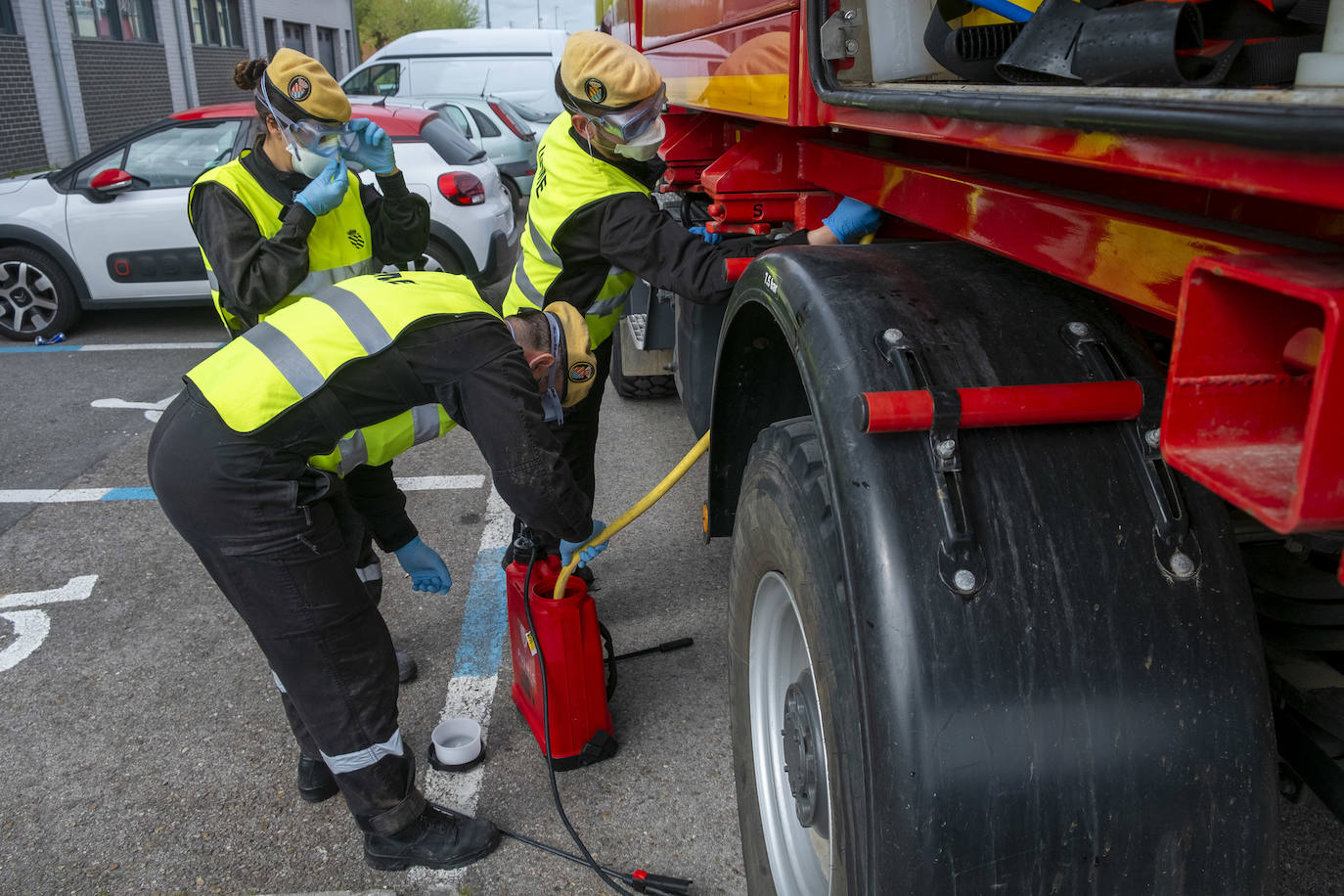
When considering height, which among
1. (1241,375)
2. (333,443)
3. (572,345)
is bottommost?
(333,443)

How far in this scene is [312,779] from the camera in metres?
2.67

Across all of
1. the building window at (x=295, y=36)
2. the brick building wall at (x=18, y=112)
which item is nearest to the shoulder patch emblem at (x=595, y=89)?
the brick building wall at (x=18, y=112)

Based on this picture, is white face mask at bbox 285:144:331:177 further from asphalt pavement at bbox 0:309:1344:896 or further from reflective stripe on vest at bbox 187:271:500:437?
asphalt pavement at bbox 0:309:1344:896

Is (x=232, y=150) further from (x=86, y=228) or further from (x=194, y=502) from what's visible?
(x=194, y=502)

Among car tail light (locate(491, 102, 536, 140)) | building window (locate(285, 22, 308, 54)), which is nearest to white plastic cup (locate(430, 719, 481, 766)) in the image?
car tail light (locate(491, 102, 536, 140))

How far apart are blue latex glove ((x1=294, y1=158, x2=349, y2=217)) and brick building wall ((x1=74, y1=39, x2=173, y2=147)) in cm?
1411

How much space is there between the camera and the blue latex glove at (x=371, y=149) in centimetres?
318

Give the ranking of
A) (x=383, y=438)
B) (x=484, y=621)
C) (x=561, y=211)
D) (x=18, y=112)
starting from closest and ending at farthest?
(x=383, y=438) → (x=561, y=211) → (x=484, y=621) → (x=18, y=112)

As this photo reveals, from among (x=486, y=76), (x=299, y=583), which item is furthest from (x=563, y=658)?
(x=486, y=76)

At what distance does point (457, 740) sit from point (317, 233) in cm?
156

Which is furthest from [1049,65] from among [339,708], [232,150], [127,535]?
[232,150]

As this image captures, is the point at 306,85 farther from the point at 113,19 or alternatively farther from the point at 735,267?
the point at 113,19

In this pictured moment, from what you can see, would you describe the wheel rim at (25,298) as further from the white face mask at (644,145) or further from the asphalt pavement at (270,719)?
the white face mask at (644,145)

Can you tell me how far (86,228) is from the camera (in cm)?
680
